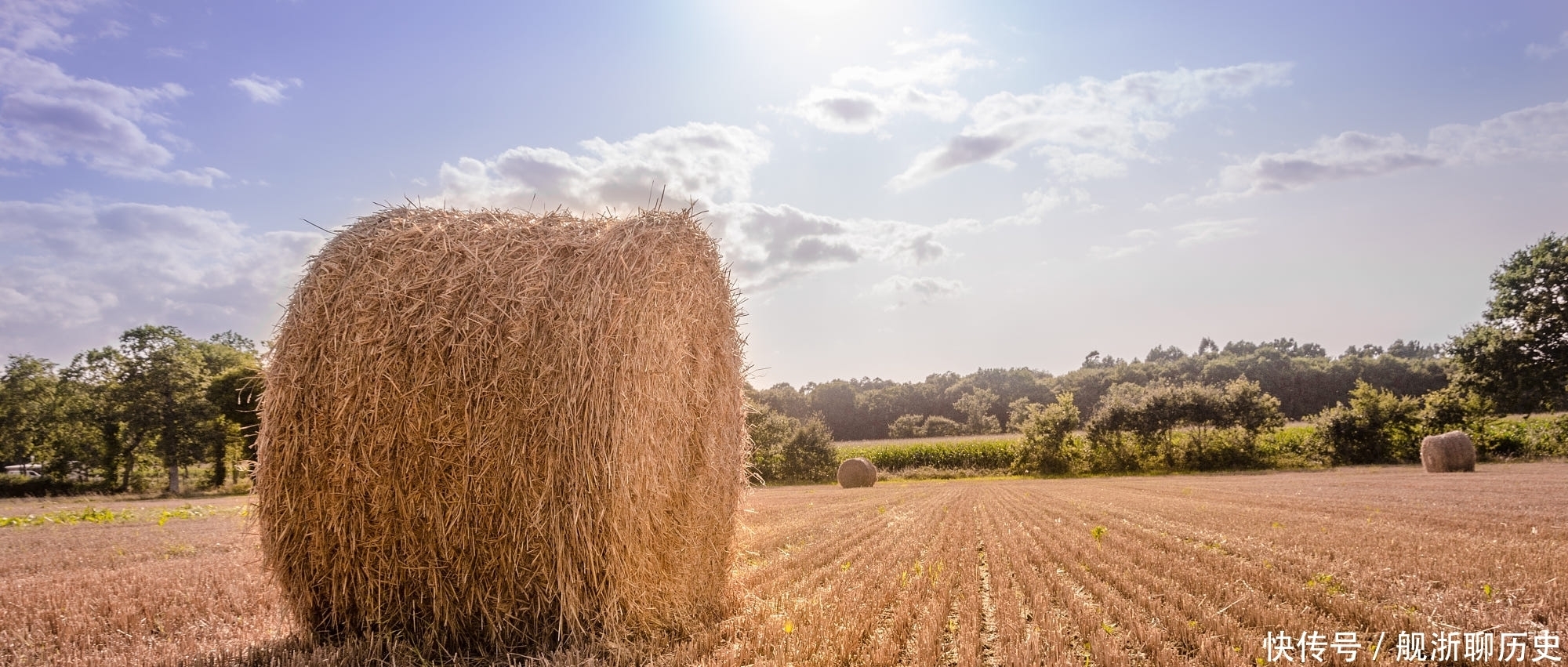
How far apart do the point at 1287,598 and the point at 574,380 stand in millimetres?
5554

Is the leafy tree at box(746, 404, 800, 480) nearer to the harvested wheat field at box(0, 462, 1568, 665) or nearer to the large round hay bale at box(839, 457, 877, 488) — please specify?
the large round hay bale at box(839, 457, 877, 488)

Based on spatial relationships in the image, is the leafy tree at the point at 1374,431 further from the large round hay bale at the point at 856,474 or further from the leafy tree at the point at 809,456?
the leafy tree at the point at 809,456

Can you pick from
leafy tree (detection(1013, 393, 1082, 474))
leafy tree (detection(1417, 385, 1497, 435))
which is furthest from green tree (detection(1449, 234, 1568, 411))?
leafy tree (detection(1013, 393, 1082, 474))

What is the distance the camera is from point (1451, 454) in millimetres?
25375

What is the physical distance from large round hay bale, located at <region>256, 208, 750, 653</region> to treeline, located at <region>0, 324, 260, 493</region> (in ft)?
126

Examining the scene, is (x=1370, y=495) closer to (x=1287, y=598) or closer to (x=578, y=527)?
(x=1287, y=598)

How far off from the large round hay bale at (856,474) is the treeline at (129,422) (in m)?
28.3

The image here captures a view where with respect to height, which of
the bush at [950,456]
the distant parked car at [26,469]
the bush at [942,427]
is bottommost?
the bush at [950,456]

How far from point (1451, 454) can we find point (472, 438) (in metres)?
32.2

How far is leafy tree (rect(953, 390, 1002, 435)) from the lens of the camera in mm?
62344

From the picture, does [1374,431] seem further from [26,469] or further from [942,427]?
[26,469]

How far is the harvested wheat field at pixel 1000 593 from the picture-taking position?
455 centimetres

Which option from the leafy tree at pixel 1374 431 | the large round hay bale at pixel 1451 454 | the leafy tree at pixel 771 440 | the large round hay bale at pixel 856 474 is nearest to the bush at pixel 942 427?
the leafy tree at pixel 771 440

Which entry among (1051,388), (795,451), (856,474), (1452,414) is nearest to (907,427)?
(1051,388)
